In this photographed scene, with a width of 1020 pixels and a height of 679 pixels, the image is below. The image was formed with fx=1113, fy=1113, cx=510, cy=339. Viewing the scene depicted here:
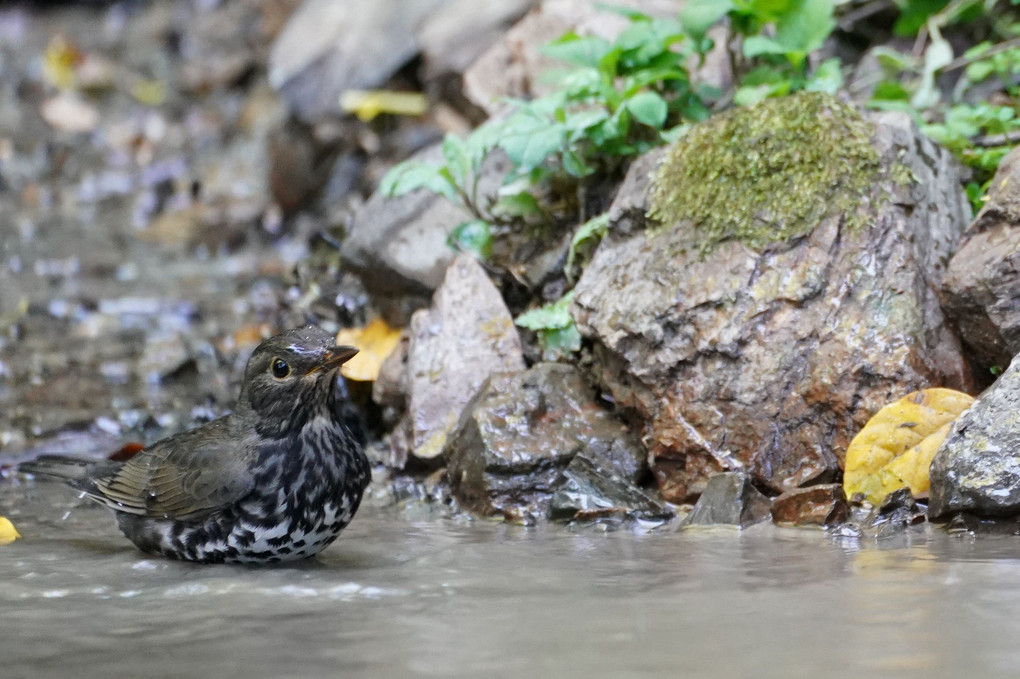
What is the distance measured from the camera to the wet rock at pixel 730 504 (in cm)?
431

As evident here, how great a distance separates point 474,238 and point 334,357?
2366 mm

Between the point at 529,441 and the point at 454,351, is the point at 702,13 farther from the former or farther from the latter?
the point at 529,441

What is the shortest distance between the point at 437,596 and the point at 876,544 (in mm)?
1553

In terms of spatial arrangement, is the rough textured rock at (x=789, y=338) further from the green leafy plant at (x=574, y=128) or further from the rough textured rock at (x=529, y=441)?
the green leafy plant at (x=574, y=128)

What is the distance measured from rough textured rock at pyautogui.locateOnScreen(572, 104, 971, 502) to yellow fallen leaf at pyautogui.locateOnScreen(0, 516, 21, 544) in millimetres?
2592

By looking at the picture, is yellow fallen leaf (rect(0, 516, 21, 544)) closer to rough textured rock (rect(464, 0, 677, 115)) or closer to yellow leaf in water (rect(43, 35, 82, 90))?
rough textured rock (rect(464, 0, 677, 115))

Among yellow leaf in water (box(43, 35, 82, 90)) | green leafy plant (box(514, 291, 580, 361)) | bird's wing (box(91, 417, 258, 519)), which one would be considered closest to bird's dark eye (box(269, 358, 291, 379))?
bird's wing (box(91, 417, 258, 519))

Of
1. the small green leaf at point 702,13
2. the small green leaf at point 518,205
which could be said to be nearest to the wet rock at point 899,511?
the small green leaf at point 702,13

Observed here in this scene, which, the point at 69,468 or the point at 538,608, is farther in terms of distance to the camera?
the point at 69,468

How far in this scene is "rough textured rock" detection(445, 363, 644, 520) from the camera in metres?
4.86

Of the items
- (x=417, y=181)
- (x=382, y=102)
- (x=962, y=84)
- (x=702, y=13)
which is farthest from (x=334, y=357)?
(x=382, y=102)

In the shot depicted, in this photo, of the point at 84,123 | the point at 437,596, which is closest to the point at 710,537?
the point at 437,596

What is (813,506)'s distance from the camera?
4246 mm

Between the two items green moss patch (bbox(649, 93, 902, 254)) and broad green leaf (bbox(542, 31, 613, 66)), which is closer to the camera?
green moss patch (bbox(649, 93, 902, 254))
